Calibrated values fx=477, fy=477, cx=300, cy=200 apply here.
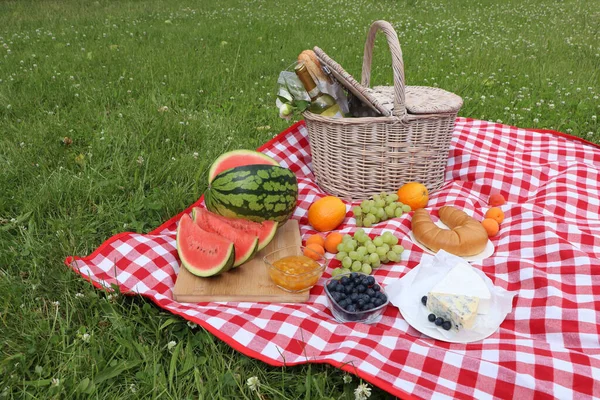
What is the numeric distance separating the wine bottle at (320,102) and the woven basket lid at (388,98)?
157mm

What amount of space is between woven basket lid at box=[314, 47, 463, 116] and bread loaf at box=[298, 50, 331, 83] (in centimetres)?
5

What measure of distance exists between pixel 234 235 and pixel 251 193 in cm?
30

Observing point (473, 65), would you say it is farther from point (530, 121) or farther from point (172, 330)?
point (172, 330)

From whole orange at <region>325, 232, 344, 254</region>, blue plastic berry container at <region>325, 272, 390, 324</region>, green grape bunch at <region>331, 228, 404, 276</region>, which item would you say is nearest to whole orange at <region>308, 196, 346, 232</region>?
whole orange at <region>325, 232, 344, 254</region>

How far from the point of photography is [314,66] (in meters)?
3.34

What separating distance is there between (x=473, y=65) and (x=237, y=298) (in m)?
5.19

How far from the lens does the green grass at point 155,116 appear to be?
202 cm

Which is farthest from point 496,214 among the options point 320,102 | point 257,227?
point 257,227

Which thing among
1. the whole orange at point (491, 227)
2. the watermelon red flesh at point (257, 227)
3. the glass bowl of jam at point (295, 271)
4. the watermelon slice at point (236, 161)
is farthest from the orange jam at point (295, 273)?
the whole orange at point (491, 227)

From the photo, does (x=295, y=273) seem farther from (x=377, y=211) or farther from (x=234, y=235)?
(x=377, y=211)

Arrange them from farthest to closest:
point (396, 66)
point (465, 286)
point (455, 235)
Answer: point (396, 66), point (455, 235), point (465, 286)

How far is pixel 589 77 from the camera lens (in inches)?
231

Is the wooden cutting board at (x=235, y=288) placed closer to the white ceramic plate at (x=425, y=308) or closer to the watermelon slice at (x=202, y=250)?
the watermelon slice at (x=202, y=250)

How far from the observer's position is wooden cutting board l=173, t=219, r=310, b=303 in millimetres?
2467
